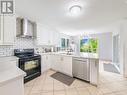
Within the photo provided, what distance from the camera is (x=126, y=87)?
2.80 metres

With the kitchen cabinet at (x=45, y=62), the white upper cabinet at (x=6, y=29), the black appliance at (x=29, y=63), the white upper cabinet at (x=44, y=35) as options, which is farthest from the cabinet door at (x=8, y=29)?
the kitchen cabinet at (x=45, y=62)

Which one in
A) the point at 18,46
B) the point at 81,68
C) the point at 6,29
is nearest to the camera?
the point at 6,29

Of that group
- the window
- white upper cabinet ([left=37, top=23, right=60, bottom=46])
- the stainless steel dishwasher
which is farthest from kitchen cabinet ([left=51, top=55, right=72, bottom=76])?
the window

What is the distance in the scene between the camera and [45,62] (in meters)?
4.36

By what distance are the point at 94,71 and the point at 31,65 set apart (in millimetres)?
2231

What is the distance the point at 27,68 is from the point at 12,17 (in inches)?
68.7

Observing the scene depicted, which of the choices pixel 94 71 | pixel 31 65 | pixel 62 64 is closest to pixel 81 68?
pixel 94 71

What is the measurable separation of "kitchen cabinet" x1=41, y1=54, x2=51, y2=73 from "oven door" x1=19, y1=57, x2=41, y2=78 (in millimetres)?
366

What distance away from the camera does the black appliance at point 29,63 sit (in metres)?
3.03

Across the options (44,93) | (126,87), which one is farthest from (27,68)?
(126,87)

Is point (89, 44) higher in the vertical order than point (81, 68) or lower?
higher

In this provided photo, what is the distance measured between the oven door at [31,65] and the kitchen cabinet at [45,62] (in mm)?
366

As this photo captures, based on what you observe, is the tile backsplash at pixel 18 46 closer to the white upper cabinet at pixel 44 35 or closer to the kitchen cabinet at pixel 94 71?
the white upper cabinet at pixel 44 35

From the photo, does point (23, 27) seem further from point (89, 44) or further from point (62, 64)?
point (89, 44)
